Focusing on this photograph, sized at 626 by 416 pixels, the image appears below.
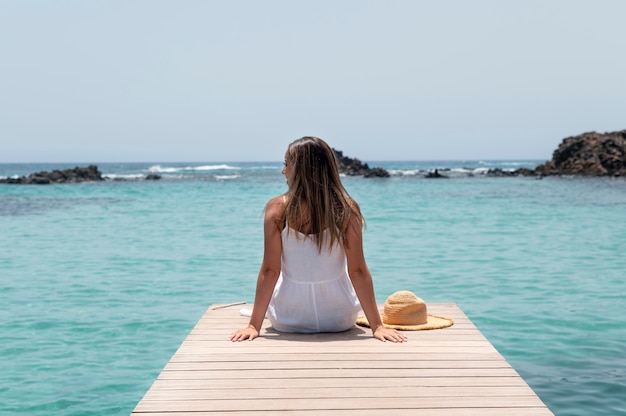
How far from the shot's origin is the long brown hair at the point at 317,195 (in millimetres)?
5008

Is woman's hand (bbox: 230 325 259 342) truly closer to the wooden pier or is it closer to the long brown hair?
the wooden pier

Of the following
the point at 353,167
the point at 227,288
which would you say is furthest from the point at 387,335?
the point at 353,167

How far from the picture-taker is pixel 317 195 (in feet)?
16.5

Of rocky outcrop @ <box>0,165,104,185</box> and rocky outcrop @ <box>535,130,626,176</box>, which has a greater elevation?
rocky outcrop @ <box>535,130,626,176</box>

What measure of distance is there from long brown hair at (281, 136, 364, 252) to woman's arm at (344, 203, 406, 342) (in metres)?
0.06

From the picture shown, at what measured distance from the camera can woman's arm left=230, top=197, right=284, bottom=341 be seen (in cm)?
516

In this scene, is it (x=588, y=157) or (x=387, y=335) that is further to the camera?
(x=588, y=157)

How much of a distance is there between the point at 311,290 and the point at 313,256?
259 millimetres

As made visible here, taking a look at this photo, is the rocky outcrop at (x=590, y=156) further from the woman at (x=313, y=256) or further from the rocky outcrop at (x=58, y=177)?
the woman at (x=313, y=256)

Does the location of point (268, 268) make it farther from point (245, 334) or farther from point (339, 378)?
point (339, 378)

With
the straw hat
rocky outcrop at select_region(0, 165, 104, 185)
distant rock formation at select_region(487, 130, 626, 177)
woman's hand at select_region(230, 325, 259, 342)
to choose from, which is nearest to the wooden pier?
woman's hand at select_region(230, 325, 259, 342)

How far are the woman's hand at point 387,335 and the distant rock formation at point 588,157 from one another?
179ft

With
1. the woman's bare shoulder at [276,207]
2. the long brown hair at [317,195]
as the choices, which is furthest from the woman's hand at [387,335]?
the woman's bare shoulder at [276,207]

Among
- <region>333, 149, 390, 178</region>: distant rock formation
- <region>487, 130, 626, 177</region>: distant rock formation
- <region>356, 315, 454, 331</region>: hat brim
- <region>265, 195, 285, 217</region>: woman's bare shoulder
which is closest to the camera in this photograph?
<region>265, 195, 285, 217</region>: woman's bare shoulder
